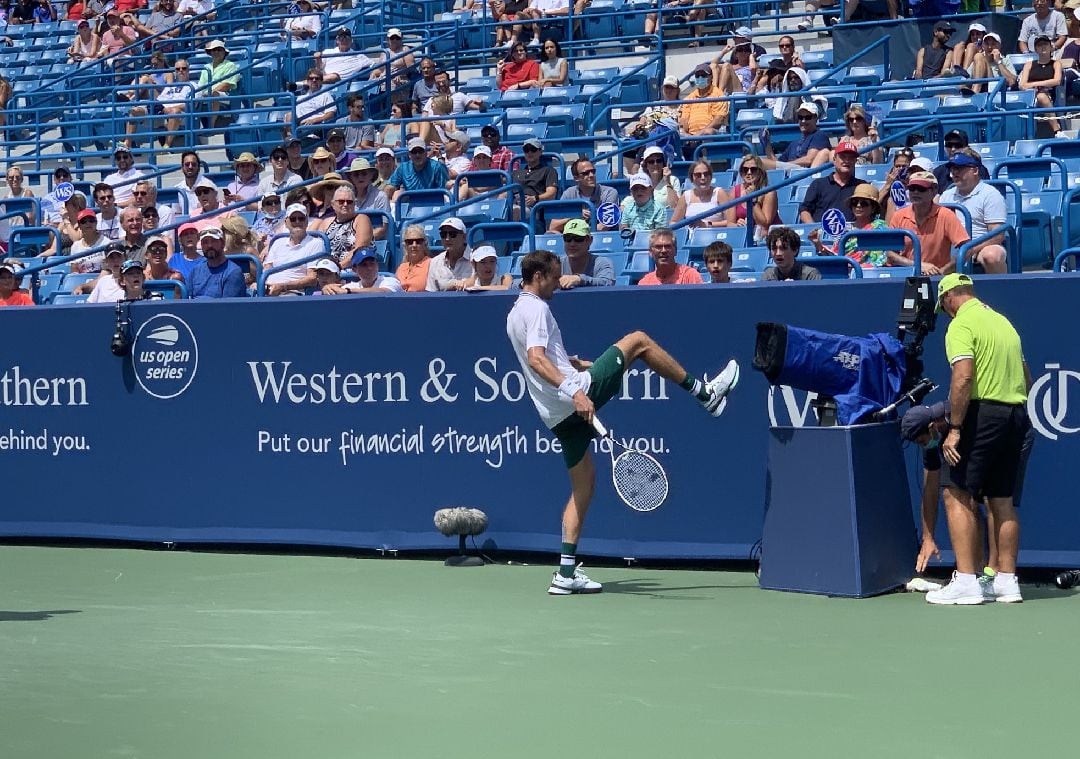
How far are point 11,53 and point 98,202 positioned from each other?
1024 centimetres

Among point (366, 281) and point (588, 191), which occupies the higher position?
point (588, 191)

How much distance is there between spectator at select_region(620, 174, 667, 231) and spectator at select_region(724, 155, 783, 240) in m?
0.57

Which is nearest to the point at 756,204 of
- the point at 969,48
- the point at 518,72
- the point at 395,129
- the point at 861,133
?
the point at 861,133

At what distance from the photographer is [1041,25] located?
643 inches

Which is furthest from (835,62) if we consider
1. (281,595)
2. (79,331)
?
(281,595)

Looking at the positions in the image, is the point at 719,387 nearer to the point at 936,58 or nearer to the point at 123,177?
the point at 936,58

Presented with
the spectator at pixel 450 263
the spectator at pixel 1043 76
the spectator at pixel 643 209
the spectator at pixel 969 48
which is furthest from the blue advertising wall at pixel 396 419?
the spectator at pixel 969 48

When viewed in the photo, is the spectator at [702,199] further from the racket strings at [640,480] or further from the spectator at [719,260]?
the racket strings at [640,480]

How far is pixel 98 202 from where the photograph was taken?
16641 mm

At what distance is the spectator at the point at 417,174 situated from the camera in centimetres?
1595

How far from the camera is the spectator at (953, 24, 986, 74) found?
53.1 feet

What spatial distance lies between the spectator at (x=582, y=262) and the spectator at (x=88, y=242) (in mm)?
6551

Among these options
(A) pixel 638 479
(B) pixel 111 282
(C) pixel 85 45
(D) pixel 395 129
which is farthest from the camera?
(C) pixel 85 45

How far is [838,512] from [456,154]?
922 cm
